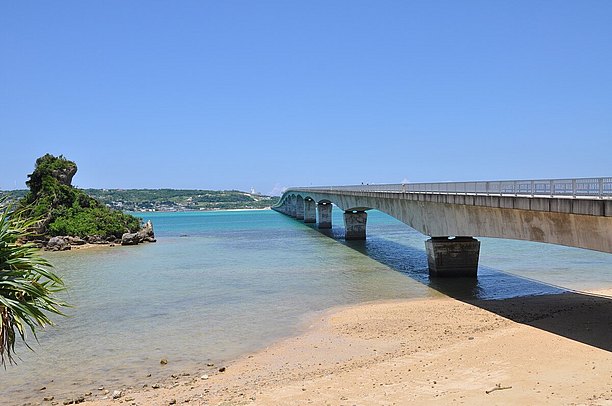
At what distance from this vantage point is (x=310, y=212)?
327ft

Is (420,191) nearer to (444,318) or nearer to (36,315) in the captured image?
(444,318)

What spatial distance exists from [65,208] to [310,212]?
4665cm

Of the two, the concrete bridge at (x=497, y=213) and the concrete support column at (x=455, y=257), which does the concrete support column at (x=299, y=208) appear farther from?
the concrete support column at (x=455, y=257)

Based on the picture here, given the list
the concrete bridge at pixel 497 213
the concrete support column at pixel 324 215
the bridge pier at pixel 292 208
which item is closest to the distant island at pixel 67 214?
the concrete support column at pixel 324 215

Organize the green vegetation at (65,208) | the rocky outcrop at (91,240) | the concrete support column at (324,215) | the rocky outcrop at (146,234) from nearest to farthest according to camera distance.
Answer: the rocky outcrop at (91,240) → the green vegetation at (65,208) → the rocky outcrop at (146,234) → the concrete support column at (324,215)

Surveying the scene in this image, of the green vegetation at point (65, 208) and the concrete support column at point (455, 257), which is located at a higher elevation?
the green vegetation at point (65, 208)

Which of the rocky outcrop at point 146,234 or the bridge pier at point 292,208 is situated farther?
the bridge pier at point 292,208

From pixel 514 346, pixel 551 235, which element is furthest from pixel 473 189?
pixel 514 346

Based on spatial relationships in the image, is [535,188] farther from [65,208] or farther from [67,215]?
[65,208]

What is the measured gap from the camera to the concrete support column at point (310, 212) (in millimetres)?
99000

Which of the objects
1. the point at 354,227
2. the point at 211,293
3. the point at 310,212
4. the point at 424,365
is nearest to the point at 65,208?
the point at 354,227

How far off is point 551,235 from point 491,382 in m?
9.43

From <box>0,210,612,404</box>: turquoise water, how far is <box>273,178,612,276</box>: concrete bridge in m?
2.34

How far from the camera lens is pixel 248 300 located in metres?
24.4
